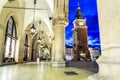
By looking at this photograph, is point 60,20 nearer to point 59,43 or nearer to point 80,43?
point 59,43

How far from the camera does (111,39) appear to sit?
1007 mm

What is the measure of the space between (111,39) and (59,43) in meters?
6.49

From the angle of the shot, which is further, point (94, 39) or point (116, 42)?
point (94, 39)

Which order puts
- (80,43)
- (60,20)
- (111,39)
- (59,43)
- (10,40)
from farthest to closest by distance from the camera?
(80,43), (10,40), (60,20), (59,43), (111,39)

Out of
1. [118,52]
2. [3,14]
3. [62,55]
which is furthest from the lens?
[3,14]

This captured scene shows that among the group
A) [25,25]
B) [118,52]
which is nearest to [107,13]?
[118,52]

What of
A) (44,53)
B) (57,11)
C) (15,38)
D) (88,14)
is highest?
(88,14)

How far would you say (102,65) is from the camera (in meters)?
1.12

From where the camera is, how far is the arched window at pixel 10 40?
404 inches

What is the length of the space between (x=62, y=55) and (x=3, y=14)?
18.8 ft

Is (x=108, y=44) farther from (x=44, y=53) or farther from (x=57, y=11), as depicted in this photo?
(x=44, y=53)

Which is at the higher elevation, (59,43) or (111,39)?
(59,43)

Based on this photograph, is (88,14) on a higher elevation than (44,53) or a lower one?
higher

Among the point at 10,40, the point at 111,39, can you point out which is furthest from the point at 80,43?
the point at 111,39
